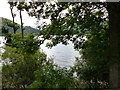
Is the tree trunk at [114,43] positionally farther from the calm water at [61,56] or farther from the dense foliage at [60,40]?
the calm water at [61,56]

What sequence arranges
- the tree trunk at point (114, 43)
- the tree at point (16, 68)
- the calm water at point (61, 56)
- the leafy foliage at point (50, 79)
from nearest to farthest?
the leafy foliage at point (50, 79)
the tree trunk at point (114, 43)
the tree at point (16, 68)
the calm water at point (61, 56)

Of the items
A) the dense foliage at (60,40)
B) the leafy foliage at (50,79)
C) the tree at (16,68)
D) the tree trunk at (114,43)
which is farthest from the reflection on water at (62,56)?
the tree trunk at (114,43)

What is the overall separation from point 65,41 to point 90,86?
1738 mm

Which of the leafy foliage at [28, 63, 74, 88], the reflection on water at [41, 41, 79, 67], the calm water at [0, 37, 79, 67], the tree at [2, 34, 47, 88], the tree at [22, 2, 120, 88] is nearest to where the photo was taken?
the leafy foliage at [28, 63, 74, 88]

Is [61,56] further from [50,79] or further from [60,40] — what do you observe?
[50,79]

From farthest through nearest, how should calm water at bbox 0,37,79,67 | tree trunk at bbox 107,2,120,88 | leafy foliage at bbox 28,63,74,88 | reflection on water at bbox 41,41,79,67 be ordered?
reflection on water at bbox 41,41,79,67 → calm water at bbox 0,37,79,67 → tree trunk at bbox 107,2,120,88 → leafy foliage at bbox 28,63,74,88

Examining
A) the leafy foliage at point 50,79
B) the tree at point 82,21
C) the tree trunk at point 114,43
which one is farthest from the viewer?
the tree at point 82,21

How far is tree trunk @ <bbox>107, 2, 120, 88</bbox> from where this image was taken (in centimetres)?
389

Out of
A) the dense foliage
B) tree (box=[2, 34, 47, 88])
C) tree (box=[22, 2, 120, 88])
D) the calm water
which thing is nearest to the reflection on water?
the calm water

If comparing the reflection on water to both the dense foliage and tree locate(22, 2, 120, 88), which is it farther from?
tree locate(22, 2, 120, 88)

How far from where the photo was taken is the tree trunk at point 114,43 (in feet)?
12.8

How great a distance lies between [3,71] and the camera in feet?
16.2

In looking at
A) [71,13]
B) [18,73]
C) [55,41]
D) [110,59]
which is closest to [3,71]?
[18,73]

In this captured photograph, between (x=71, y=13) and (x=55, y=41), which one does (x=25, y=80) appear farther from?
(x=71, y=13)
